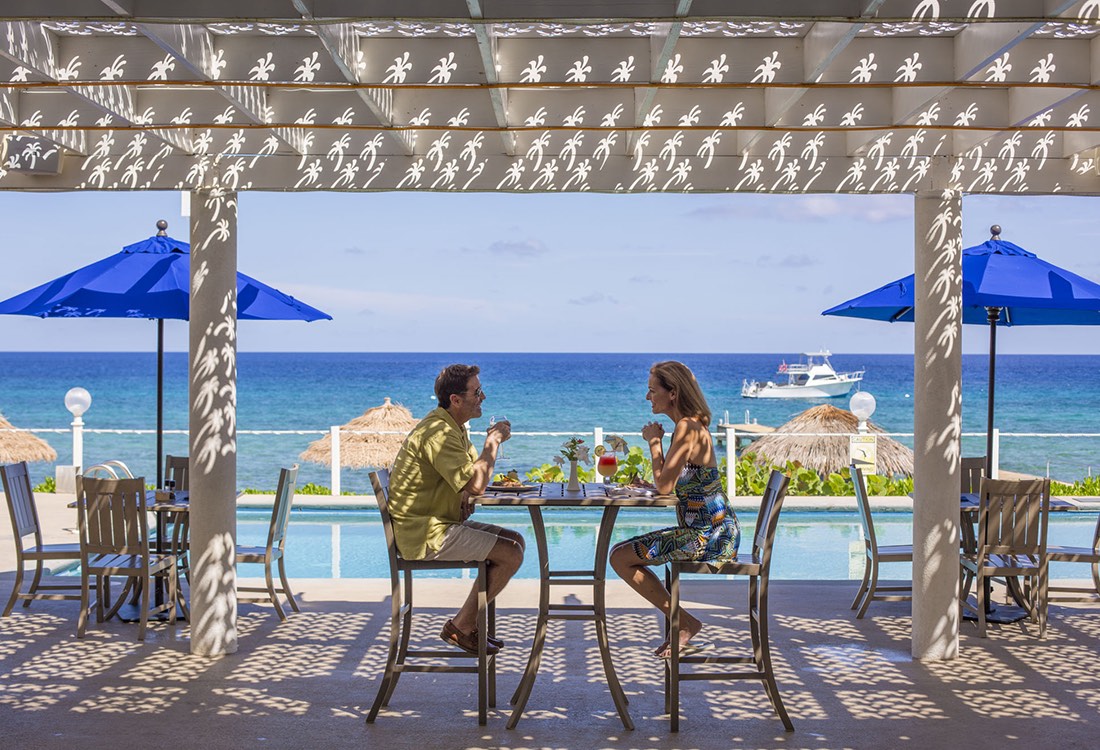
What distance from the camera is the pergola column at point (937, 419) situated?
5555 millimetres

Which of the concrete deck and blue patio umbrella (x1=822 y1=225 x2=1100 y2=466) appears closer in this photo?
the concrete deck

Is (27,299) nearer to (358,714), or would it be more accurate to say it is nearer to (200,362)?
(200,362)

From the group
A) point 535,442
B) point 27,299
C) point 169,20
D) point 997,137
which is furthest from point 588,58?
point 535,442

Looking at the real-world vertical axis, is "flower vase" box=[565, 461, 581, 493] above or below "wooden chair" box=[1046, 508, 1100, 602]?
above

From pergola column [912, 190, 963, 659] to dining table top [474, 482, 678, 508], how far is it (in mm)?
1666

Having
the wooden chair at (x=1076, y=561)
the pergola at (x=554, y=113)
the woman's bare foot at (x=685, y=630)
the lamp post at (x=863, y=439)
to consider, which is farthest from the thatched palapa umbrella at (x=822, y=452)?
the woman's bare foot at (x=685, y=630)

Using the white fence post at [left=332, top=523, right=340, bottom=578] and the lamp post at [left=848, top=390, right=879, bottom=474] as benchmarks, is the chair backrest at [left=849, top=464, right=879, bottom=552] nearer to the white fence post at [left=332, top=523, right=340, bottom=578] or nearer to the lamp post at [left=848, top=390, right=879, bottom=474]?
the white fence post at [left=332, top=523, right=340, bottom=578]

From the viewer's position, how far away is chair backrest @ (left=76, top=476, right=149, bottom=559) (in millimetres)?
5867

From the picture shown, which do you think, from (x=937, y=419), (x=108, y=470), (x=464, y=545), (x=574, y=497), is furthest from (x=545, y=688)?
(x=108, y=470)

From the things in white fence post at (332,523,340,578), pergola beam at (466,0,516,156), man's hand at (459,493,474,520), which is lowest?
white fence post at (332,523,340,578)

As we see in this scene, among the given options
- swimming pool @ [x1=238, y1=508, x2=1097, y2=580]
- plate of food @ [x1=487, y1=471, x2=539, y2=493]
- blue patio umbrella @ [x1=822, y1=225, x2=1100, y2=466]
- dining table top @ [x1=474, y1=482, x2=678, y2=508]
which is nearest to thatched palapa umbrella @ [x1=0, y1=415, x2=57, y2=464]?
swimming pool @ [x1=238, y1=508, x2=1097, y2=580]

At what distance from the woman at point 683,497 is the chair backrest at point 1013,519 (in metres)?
2.01

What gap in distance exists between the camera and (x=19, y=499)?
642 cm

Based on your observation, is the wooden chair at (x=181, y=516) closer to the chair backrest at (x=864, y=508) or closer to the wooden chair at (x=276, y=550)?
the wooden chair at (x=276, y=550)
